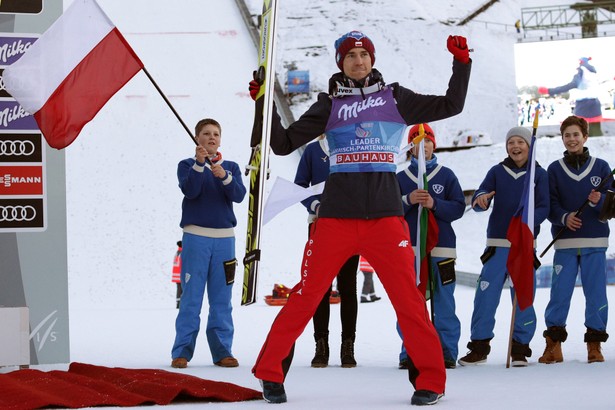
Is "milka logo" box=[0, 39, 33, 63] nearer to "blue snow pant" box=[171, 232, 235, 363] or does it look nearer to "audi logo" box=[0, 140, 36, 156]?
"audi logo" box=[0, 140, 36, 156]

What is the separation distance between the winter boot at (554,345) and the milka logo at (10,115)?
279 cm

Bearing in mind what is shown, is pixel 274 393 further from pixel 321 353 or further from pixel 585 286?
pixel 585 286

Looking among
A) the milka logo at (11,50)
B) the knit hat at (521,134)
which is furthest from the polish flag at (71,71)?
the knit hat at (521,134)

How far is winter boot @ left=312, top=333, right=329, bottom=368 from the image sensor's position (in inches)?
205

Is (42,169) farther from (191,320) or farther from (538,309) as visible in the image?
(538,309)

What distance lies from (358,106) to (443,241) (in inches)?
58.1

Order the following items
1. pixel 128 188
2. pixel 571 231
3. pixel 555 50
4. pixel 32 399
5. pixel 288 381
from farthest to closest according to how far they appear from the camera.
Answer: pixel 555 50
pixel 128 188
pixel 571 231
pixel 288 381
pixel 32 399

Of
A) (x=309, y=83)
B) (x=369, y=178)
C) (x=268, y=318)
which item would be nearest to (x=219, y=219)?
(x=369, y=178)

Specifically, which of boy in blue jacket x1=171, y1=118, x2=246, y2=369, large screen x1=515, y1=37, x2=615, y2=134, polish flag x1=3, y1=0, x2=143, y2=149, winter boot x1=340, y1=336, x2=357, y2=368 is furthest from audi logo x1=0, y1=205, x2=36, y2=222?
large screen x1=515, y1=37, x2=615, y2=134

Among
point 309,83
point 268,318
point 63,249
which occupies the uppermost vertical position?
point 309,83

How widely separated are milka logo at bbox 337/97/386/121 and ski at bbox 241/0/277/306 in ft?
0.94

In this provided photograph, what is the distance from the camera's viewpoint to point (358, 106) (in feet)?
13.1

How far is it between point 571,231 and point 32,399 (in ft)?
9.15

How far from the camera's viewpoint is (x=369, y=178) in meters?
3.94
